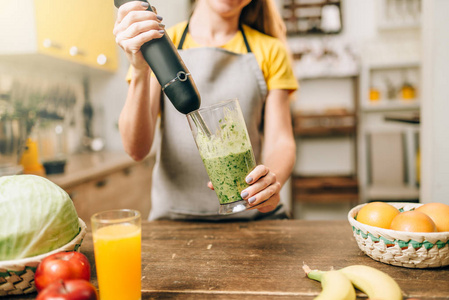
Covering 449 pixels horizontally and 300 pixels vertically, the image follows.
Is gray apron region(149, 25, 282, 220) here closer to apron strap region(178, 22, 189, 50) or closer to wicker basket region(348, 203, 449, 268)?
apron strap region(178, 22, 189, 50)

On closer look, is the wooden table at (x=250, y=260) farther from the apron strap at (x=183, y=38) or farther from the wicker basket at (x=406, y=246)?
the apron strap at (x=183, y=38)

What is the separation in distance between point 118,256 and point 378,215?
0.57 m

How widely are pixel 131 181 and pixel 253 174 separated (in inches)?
78.5

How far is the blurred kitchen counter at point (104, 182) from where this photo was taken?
1936mm

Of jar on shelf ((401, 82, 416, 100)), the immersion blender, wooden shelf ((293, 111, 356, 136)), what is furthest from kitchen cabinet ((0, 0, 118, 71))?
jar on shelf ((401, 82, 416, 100))

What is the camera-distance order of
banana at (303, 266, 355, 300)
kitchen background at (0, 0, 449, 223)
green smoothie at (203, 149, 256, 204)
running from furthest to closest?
kitchen background at (0, 0, 449, 223) < green smoothie at (203, 149, 256, 204) < banana at (303, 266, 355, 300)

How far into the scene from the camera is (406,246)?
0.78 meters

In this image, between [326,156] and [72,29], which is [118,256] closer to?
[72,29]

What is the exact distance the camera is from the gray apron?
132 cm

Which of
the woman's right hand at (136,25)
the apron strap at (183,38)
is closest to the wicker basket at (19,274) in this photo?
the woman's right hand at (136,25)

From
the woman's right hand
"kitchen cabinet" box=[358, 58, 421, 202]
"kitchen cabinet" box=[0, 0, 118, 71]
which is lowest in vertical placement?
"kitchen cabinet" box=[358, 58, 421, 202]

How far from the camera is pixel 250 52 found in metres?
1.37

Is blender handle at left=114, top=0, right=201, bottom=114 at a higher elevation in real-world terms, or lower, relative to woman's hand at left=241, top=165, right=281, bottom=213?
higher

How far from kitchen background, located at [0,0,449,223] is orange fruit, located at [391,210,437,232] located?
0.83 meters
